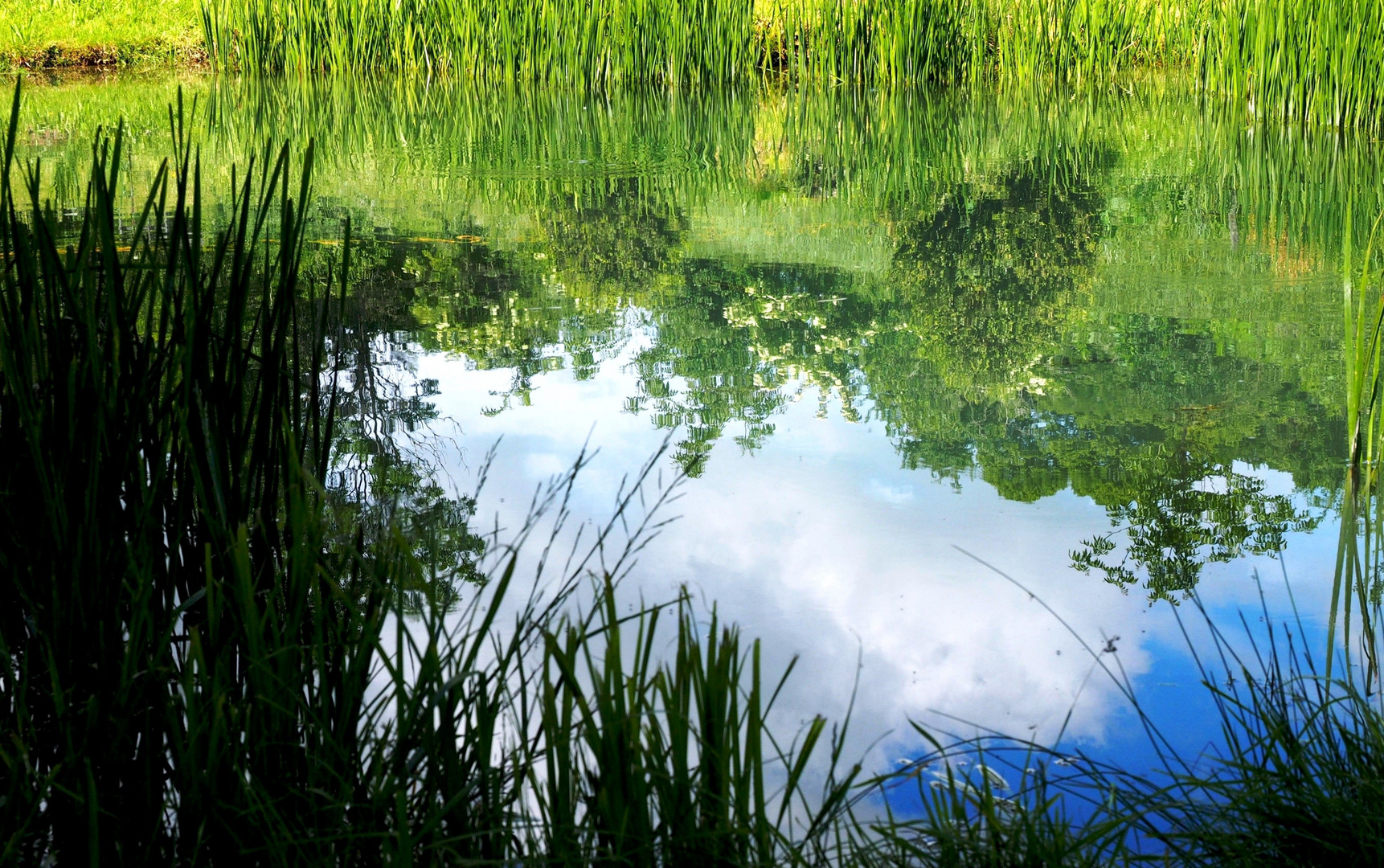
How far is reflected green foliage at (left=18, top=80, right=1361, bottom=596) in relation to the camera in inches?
109

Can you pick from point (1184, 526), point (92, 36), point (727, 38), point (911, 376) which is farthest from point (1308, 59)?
point (92, 36)

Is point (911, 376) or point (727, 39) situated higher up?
point (727, 39)

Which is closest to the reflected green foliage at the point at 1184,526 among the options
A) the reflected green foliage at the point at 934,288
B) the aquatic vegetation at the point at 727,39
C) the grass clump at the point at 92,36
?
the reflected green foliage at the point at 934,288

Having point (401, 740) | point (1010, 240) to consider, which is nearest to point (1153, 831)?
point (401, 740)

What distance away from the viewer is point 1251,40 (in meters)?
7.50

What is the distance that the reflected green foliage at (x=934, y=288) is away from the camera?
2773 mm

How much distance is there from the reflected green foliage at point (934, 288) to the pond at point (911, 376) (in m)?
0.02

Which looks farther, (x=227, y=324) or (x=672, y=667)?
(x=672, y=667)

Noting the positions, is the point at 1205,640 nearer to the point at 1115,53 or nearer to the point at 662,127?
the point at 662,127

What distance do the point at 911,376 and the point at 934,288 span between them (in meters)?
0.95

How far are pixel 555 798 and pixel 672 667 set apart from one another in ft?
2.37

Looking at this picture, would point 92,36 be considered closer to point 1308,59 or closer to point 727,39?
point 727,39

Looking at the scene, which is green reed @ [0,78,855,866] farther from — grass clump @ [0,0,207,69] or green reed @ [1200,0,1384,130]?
grass clump @ [0,0,207,69]

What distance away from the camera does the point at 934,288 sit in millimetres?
4188
